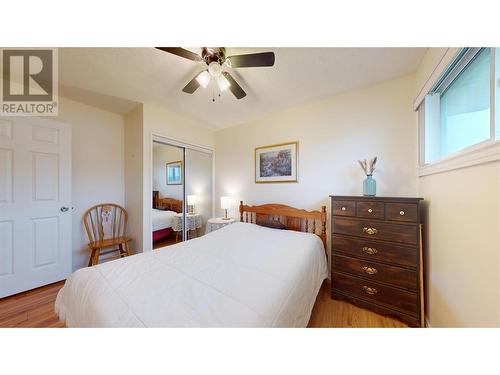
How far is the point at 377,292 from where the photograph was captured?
5.24 feet

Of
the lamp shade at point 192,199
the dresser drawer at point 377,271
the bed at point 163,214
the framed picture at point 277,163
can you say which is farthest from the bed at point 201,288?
the lamp shade at point 192,199

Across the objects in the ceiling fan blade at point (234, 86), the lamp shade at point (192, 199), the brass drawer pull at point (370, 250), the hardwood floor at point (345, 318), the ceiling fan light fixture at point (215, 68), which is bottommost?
the hardwood floor at point (345, 318)

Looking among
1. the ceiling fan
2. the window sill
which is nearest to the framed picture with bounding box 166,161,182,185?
the ceiling fan

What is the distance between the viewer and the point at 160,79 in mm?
1862

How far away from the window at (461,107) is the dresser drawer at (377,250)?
31.2 inches

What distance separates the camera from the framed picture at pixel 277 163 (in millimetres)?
2561

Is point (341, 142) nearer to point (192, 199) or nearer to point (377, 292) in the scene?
point (377, 292)

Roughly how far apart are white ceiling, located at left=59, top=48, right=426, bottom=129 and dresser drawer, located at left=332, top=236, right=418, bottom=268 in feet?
5.44

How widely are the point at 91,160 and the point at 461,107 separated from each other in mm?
4050

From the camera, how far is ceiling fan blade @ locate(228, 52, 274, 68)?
124cm

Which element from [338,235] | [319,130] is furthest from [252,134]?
[338,235]

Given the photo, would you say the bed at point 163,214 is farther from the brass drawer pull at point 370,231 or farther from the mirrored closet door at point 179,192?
the brass drawer pull at point 370,231

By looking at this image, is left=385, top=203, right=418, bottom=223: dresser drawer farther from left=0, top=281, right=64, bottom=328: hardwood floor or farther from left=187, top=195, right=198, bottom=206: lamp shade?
left=0, top=281, right=64, bottom=328: hardwood floor

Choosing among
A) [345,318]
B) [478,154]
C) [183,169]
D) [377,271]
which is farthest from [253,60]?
[345,318]
